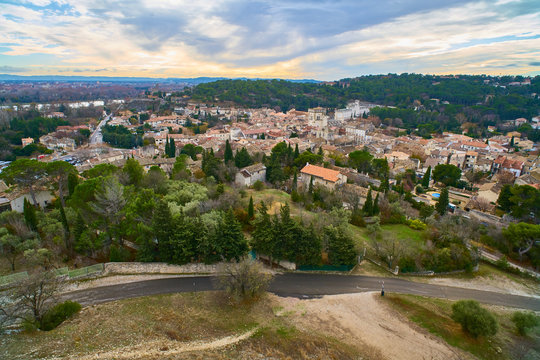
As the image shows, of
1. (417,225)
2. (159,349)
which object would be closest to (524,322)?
(417,225)

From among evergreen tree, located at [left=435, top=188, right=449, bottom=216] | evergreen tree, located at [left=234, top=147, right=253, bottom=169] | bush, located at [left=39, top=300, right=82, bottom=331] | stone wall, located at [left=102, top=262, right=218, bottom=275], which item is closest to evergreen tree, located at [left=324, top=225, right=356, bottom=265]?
stone wall, located at [left=102, top=262, right=218, bottom=275]

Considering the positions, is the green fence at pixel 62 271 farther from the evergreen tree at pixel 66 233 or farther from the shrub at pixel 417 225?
the shrub at pixel 417 225

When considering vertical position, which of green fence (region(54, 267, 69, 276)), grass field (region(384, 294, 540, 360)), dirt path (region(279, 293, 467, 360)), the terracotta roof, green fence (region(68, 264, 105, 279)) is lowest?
grass field (region(384, 294, 540, 360))

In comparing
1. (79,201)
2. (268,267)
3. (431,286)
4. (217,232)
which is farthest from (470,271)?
(79,201)

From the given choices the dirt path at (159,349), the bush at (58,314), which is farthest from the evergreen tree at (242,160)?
the dirt path at (159,349)

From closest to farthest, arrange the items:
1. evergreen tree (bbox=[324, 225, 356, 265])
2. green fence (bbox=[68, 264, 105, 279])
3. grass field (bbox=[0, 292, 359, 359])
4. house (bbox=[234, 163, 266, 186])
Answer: grass field (bbox=[0, 292, 359, 359]) → green fence (bbox=[68, 264, 105, 279]) → evergreen tree (bbox=[324, 225, 356, 265]) → house (bbox=[234, 163, 266, 186])

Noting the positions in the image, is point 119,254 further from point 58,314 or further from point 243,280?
point 243,280

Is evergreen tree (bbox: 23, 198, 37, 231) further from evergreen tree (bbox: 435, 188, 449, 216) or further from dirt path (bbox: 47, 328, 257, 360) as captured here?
evergreen tree (bbox: 435, 188, 449, 216)
